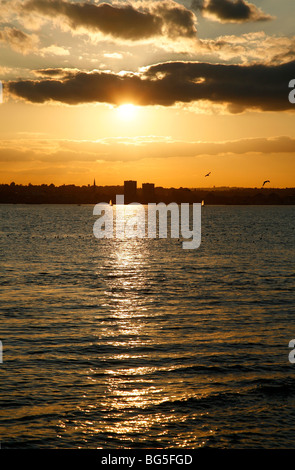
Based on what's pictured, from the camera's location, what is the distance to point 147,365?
26.3 metres

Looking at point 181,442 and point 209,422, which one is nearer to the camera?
point 181,442

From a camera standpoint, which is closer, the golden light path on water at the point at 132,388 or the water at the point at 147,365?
the water at the point at 147,365

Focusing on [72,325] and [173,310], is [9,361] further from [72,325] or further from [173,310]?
[173,310]

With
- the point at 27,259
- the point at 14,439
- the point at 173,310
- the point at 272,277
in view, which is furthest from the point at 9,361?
the point at 27,259

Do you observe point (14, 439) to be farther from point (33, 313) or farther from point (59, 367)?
point (33, 313)

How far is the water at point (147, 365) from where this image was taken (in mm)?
19016

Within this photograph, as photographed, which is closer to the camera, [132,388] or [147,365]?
[132,388]

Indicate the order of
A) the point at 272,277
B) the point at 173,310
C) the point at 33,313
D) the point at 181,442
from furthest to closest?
1. the point at 272,277
2. the point at 173,310
3. the point at 33,313
4. the point at 181,442

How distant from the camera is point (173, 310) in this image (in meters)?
41.1

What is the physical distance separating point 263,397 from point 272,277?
4002 centimetres

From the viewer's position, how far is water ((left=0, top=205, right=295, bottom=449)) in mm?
19016

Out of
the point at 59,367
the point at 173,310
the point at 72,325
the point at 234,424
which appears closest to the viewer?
the point at 234,424

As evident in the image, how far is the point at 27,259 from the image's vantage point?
3211 inches

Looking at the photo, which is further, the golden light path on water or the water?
the golden light path on water
